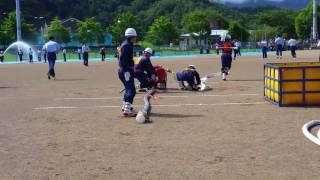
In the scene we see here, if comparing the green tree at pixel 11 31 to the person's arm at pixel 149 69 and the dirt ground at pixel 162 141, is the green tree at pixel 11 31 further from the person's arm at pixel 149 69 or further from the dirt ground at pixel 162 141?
the person's arm at pixel 149 69

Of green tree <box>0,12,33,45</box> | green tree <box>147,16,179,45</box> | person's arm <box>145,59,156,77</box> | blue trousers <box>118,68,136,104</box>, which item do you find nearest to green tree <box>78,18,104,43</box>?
green tree <box>0,12,33,45</box>

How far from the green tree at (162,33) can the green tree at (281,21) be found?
150 feet

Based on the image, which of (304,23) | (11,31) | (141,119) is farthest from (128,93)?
(304,23)

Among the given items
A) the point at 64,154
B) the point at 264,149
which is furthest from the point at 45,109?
the point at 264,149

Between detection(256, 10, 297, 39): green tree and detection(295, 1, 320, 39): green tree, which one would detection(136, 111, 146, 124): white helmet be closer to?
detection(295, 1, 320, 39): green tree

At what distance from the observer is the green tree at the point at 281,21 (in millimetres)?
147875

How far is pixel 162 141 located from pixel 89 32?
97.0 metres

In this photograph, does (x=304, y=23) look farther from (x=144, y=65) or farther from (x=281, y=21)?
(x=144, y=65)

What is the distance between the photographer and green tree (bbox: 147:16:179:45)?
348ft

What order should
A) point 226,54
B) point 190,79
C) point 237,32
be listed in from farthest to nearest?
point 237,32 → point 226,54 → point 190,79

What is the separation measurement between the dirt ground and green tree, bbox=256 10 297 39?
136120 mm

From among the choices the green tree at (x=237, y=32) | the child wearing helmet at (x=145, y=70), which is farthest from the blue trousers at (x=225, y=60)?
the green tree at (x=237, y=32)

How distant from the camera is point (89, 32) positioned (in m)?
104

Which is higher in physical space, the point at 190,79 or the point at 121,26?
the point at 121,26
